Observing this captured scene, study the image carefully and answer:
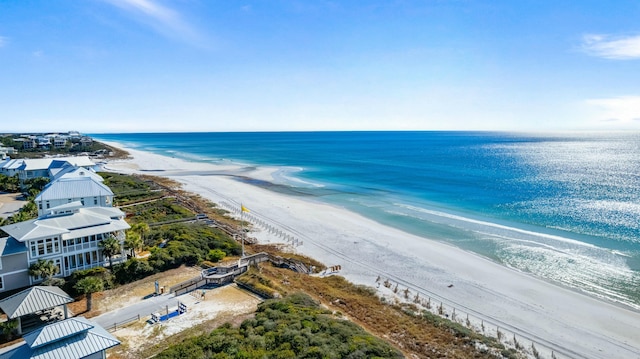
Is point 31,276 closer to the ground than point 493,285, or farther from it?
farther from it

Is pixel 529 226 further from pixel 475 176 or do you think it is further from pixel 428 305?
pixel 475 176

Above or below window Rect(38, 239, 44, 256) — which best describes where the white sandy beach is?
below

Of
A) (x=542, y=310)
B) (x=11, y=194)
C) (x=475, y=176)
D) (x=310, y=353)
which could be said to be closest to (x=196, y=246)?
(x=310, y=353)

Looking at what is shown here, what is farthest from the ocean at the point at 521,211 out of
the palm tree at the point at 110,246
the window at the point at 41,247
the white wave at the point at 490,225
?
the window at the point at 41,247

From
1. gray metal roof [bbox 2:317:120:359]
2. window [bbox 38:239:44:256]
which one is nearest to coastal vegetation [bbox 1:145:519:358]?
window [bbox 38:239:44:256]

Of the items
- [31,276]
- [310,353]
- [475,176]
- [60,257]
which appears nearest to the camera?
[310,353]

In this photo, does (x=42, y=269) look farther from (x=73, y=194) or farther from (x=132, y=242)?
(x=73, y=194)

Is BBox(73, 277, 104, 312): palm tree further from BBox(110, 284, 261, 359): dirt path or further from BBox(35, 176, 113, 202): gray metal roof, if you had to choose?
BBox(35, 176, 113, 202): gray metal roof
